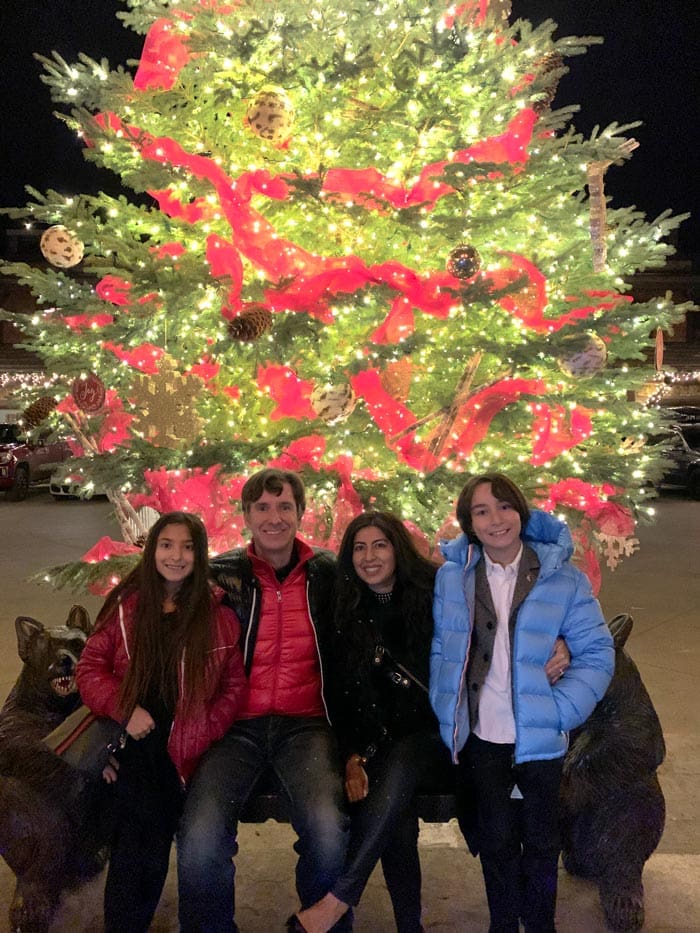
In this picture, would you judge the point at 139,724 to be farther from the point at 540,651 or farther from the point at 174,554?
the point at 540,651

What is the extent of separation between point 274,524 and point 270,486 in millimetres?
145

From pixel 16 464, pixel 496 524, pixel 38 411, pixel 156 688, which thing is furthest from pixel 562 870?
pixel 16 464

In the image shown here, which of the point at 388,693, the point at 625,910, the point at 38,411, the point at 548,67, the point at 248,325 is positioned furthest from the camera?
the point at 548,67

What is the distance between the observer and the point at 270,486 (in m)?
2.78

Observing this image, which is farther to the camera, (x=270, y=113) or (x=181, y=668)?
(x=270, y=113)

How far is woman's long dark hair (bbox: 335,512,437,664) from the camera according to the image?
104 inches

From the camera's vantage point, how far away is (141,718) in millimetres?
2426

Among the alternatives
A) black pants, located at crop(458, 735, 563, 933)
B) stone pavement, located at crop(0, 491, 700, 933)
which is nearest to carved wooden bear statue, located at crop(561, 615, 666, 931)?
stone pavement, located at crop(0, 491, 700, 933)

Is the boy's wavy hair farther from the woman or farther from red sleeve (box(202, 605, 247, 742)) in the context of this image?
red sleeve (box(202, 605, 247, 742))

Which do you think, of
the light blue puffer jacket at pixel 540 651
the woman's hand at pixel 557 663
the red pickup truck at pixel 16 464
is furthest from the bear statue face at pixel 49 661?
the red pickup truck at pixel 16 464

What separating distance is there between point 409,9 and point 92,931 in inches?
169

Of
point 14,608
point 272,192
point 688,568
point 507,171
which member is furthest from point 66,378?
point 688,568

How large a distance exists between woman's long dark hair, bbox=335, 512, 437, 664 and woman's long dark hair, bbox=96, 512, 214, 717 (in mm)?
467

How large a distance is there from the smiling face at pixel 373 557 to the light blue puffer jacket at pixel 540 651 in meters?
0.19
